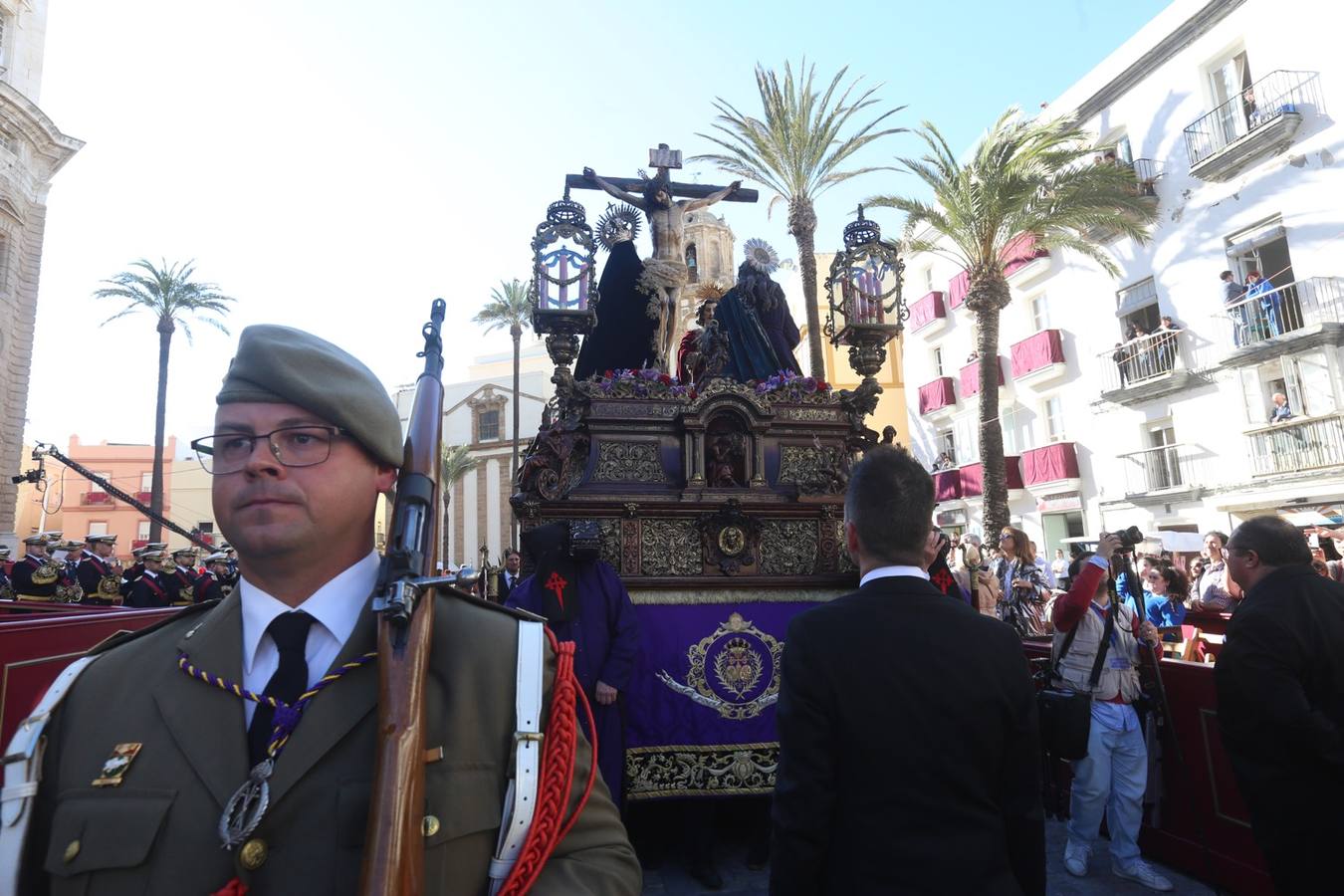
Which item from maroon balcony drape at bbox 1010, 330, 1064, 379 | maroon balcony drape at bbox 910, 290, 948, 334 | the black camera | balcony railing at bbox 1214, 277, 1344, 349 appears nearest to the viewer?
the black camera

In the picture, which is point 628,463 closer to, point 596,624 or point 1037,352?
point 596,624

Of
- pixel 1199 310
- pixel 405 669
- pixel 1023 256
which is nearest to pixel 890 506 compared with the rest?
pixel 405 669

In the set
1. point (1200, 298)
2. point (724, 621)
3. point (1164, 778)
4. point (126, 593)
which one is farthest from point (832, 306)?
point (1200, 298)

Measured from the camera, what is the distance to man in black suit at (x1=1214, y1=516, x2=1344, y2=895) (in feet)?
10.2

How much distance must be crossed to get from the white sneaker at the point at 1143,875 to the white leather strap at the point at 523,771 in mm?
4521

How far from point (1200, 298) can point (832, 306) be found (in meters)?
17.2

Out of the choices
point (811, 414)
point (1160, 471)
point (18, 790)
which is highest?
point (1160, 471)

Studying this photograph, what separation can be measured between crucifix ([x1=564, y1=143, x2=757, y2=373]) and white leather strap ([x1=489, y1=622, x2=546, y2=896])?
5.29 m

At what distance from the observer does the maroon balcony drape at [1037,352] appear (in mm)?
22969

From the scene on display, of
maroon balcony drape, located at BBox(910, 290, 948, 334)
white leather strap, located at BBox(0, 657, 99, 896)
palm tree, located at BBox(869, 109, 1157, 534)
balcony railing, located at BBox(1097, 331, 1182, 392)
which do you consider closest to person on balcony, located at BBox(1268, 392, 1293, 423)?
balcony railing, located at BBox(1097, 331, 1182, 392)

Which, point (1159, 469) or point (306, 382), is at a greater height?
point (1159, 469)

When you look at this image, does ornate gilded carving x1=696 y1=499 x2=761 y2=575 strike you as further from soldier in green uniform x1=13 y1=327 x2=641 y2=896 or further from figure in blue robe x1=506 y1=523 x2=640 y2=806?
soldier in green uniform x1=13 y1=327 x2=641 y2=896

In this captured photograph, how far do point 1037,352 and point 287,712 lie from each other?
25.3 meters

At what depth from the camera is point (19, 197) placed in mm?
23219
